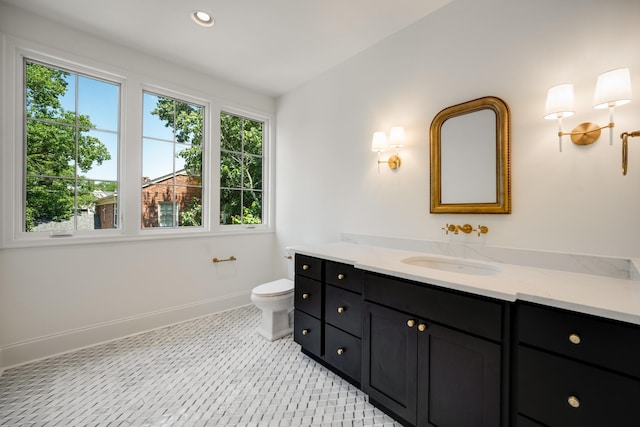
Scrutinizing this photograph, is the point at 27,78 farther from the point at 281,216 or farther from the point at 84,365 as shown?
the point at 281,216

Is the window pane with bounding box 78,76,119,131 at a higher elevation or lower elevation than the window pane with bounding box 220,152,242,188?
higher

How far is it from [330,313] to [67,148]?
256 centimetres

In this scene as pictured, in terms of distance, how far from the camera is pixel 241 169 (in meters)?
3.45

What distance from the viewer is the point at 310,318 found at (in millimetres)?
2164

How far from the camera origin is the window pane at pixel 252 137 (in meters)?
3.50

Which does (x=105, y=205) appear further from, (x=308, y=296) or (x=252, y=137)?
(x=308, y=296)

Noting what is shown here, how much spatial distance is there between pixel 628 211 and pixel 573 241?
0.25m

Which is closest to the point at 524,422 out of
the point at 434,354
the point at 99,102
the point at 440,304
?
the point at 434,354

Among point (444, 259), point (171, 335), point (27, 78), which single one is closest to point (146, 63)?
point (27, 78)

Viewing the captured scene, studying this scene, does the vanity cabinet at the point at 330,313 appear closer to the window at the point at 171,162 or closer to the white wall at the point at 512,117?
the white wall at the point at 512,117

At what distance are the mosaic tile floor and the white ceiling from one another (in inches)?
105

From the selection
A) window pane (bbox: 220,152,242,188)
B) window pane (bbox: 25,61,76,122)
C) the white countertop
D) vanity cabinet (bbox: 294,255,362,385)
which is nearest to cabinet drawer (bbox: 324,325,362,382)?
vanity cabinet (bbox: 294,255,362,385)

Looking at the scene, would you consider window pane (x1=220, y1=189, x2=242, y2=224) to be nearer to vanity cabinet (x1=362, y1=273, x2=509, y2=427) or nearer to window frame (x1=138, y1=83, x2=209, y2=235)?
window frame (x1=138, y1=83, x2=209, y2=235)

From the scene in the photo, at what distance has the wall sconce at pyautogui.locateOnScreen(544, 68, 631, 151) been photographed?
1.26 m
